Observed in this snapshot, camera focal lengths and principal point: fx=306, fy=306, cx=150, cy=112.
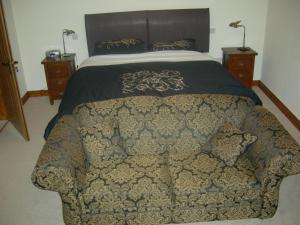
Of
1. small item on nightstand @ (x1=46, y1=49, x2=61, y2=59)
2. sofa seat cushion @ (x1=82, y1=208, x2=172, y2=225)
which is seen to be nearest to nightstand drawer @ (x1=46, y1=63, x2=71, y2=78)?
small item on nightstand @ (x1=46, y1=49, x2=61, y2=59)

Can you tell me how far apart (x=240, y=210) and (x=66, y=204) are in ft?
4.09

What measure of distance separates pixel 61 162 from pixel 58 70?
274 centimetres

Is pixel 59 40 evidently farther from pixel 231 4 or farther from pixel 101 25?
pixel 231 4

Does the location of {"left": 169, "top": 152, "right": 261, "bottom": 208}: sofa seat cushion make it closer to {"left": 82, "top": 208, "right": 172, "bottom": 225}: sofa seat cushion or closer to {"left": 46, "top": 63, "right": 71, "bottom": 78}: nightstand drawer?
{"left": 82, "top": 208, "right": 172, "bottom": 225}: sofa seat cushion

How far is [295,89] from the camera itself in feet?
12.5

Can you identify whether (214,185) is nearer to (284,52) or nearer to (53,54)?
(284,52)

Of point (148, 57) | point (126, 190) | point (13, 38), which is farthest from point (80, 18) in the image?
point (126, 190)

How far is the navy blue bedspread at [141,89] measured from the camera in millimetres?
3002

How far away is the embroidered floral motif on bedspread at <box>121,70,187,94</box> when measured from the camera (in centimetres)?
312

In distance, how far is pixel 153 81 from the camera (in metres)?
3.29

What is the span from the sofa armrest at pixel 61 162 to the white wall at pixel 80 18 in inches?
104

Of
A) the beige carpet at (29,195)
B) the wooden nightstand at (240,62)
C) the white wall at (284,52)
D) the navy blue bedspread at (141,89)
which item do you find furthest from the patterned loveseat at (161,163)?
the wooden nightstand at (240,62)

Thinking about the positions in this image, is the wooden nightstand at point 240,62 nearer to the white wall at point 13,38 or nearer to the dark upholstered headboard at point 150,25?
the dark upholstered headboard at point 150,25

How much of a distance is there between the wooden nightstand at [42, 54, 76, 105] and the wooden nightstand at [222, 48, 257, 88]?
233 centimetres
